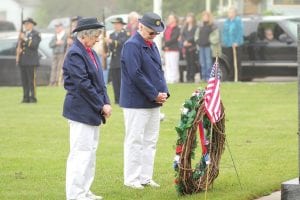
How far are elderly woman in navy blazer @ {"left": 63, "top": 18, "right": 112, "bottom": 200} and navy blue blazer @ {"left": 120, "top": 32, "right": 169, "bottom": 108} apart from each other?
834 mm

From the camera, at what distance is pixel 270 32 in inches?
1126

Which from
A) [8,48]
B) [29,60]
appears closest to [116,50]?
[29,60]

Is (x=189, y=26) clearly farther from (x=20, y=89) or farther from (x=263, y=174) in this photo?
(x=263, y=174)

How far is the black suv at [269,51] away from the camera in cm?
2841

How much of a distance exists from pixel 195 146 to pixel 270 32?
712 inches

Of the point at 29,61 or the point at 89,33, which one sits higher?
the point at 89,33

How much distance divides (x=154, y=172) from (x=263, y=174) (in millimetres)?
→ 1336

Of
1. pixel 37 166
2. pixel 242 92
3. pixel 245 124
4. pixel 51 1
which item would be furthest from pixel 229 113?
pixel 51 1

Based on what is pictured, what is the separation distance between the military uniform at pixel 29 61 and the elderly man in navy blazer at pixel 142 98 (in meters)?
12.5

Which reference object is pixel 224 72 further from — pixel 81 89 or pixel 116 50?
pixel 81 89

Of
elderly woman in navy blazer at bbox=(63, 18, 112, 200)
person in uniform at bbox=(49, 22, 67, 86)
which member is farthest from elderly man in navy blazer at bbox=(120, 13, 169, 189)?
person in uniform at bbox=(49, 22, 67, 86)

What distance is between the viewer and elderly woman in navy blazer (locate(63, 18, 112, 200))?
34.0ft

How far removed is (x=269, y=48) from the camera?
2844cm

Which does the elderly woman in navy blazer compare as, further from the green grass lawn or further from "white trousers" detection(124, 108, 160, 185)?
"white trousers" detection(124, 108, 160, 185)
